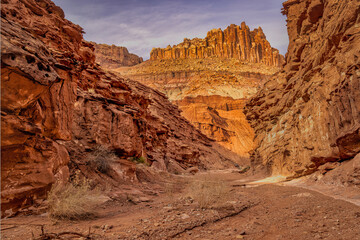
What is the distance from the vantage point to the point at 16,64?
3.97 m

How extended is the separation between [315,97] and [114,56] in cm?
14093

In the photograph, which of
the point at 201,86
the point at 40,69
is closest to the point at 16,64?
the point at 40,69

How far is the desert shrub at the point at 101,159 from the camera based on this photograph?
28.6 feet

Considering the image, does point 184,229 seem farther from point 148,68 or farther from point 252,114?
point 148,68

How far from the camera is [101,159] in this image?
8977mm

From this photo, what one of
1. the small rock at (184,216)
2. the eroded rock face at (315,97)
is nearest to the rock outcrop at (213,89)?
the eroded rock face at (315,97)

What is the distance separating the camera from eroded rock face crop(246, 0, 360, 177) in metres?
8.41

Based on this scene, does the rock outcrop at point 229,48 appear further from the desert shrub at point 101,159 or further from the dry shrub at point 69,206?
the dry shrub at point 69,206

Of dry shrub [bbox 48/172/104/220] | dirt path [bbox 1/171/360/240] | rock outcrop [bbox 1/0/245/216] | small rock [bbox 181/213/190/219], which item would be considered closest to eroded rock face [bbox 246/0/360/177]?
dirt path [bbox 1/171/360/240]

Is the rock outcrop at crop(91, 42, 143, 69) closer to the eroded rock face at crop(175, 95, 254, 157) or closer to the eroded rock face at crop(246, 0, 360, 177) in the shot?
the eroded rock face at crop(175, 95, 254, 157)

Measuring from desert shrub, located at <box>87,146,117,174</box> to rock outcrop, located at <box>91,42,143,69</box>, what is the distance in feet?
414

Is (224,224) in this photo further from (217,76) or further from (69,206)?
(217,76)

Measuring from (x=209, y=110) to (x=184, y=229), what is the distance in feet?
206

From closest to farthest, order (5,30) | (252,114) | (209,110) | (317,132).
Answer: (5,30), (317,132), (252,114), (209,110)
